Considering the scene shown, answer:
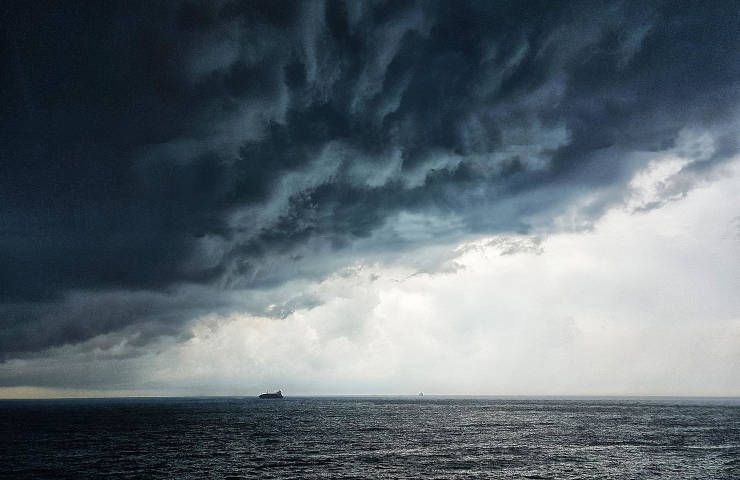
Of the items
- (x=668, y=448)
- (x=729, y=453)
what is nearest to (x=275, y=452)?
(x=668, y=448)

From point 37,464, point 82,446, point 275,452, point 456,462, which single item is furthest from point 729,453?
point 82,446

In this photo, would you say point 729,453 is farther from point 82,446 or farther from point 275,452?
point 82,446

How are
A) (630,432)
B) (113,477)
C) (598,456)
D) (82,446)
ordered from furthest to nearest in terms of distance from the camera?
(630,432) < (82,446) < (598,456) < (113,477)

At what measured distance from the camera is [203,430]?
118688 millimetres

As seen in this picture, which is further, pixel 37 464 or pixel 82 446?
pixel 82 446

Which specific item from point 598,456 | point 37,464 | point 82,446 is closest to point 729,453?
point 598,456

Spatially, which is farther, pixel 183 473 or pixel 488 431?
pixel 488 431

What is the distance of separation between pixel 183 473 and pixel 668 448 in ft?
252

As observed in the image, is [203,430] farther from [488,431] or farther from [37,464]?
[488,431]

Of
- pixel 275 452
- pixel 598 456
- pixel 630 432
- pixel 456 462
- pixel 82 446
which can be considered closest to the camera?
pixel 456 462

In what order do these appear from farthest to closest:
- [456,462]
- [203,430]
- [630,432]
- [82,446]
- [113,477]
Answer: [203,430] → [630,432] → [82,446] → [456,462] → [113,477]

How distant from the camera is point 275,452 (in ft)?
257

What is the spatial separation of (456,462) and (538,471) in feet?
36.5

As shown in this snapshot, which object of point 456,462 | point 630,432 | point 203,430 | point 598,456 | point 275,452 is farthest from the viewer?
point 203,430
